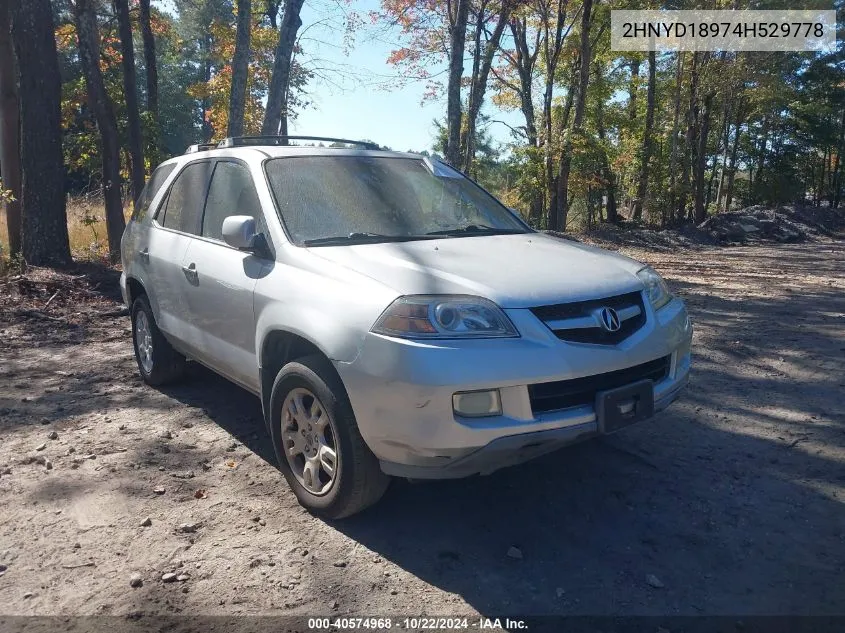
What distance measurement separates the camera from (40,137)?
396 inches

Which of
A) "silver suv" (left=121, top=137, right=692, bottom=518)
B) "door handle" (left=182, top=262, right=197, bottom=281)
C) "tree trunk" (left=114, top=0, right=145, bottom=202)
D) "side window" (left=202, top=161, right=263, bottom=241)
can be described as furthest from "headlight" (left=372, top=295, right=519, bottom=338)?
"tree trunk" (left=114, top=0, right=145, bottom=202)

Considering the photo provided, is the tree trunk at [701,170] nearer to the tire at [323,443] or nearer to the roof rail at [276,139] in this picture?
the roof rail at [276,139]

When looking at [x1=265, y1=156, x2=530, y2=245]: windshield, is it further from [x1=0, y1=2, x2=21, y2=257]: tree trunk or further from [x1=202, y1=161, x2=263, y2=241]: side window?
[x1=0, y1=2, x2=21, y2=257]: tree trunk

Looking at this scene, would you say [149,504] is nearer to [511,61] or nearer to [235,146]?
[235,146]

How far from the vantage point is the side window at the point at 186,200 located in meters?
4.74

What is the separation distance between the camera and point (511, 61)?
27297 millimetres

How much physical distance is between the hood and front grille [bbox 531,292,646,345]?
3 cm

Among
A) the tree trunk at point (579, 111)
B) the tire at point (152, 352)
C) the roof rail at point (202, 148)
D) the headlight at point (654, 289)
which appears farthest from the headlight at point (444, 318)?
the tree trunk at point (579, 111)

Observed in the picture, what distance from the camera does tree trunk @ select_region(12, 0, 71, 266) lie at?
32.3ft

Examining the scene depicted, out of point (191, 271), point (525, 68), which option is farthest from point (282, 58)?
point (525, 68)

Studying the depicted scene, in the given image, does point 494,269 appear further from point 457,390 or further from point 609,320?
point 457,390

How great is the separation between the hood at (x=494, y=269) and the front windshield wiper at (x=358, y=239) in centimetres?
8

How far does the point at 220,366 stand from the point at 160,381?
152 cm

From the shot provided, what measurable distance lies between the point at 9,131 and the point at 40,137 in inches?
93.4
